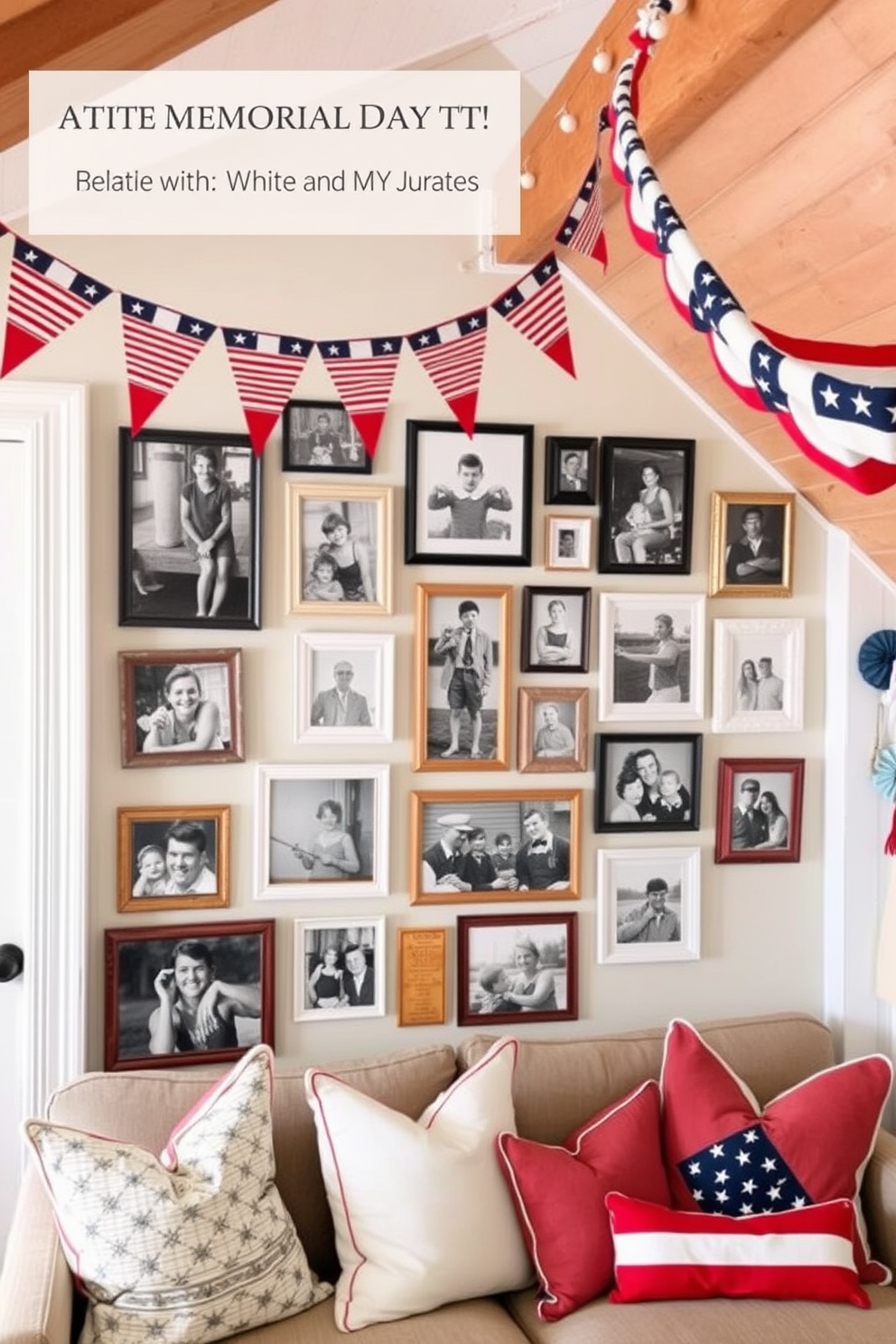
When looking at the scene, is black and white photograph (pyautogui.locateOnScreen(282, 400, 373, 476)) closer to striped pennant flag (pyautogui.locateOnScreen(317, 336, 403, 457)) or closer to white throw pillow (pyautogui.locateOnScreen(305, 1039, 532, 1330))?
striped pennant flag (pyautogui.locateOnScreen(317, 336, 403, 457))

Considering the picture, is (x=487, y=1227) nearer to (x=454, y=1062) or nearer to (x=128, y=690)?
(x=454, y=1062)

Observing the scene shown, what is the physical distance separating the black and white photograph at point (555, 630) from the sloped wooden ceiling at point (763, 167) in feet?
1.83

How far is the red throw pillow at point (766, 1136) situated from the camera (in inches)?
89.7

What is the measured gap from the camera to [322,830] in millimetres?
2574

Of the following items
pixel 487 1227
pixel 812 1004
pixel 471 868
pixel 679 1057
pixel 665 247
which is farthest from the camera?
pixel 812 1004

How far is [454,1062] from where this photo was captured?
2432 mm

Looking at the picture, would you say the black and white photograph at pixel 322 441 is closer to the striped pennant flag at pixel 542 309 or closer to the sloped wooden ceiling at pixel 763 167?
the sloped wooden ceiling at pixel 763 167

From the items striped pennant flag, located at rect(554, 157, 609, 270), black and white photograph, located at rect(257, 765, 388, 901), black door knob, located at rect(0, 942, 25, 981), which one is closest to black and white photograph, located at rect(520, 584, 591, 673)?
black and white photograph, located at rect(257, 765, 388, 901)

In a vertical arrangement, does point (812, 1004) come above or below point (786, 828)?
below

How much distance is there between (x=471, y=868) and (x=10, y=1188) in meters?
1.13

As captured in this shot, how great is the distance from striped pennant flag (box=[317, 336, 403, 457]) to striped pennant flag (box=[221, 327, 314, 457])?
0.06m

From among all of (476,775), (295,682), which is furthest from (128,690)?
(476,775)

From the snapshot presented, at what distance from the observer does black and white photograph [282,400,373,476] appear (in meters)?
2.52

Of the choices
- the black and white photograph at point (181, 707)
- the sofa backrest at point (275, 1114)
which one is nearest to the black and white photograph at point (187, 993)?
the sofa backrest at point (275, 1114)
